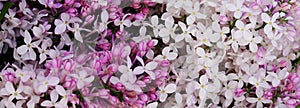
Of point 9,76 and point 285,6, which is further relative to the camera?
point 285,6

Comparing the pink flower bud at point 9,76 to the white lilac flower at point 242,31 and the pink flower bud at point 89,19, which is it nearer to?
the pink flower bud at point 89,19

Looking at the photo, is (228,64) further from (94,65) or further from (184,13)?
(94,65)

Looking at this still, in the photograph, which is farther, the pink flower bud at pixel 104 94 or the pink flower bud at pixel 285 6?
the pink flower bud at pixel 285 6

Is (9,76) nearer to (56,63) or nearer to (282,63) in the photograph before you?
(56,63)

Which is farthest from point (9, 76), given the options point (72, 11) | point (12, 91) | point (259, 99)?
point (259, 99)

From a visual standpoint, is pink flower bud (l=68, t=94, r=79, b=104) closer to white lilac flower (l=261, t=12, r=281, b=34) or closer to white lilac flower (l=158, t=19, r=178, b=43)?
white lilac flower (l=158, t=19, r=178, b=43)

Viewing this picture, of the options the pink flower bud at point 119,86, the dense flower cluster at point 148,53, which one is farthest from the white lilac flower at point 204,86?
the pink flower bud at point 119,86

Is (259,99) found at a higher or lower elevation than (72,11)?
lower

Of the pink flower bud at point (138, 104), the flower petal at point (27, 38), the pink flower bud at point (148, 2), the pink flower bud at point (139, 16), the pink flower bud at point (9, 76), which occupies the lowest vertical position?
the pink flower bud at point (138, 104)
